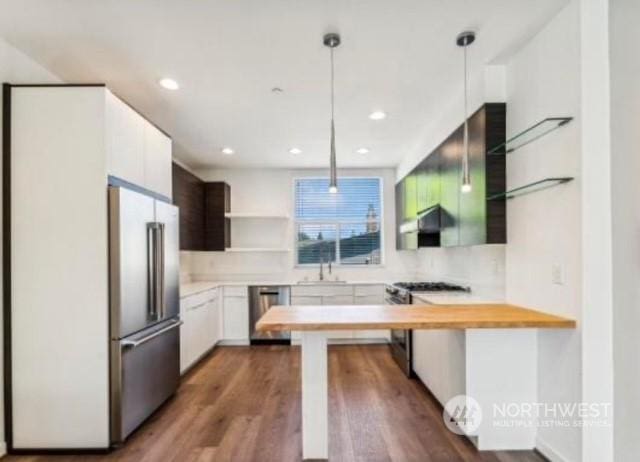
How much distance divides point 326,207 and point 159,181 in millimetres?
3302

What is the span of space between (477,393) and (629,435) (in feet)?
2.55

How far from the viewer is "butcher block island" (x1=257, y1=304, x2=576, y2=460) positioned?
2.31m

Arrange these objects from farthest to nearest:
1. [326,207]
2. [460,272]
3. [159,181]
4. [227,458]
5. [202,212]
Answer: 1. [326,207]
2. [202,212]
3. [460,272]
4. [159,181]
5. [227,458]

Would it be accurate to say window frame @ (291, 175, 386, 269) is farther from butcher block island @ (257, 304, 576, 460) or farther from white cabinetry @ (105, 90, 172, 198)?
butcher block island @ (257, 304, 576, 460)

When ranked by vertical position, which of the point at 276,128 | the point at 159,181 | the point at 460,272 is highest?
the point at 276,128

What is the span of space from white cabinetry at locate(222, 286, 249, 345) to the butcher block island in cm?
301

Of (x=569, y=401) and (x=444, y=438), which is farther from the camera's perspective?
(x=444, y=438)

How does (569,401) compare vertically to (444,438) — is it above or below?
above

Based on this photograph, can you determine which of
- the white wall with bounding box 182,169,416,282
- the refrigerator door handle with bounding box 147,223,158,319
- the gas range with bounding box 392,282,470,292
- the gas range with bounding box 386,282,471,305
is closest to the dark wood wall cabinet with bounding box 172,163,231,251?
the white wall with bounding box 182,169,416,282

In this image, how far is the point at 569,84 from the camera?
2170 mm

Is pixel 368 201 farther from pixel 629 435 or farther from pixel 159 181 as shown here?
pixel 629 435

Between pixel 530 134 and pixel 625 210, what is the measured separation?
30.3 inches

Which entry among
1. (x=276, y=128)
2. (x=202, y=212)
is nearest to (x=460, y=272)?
(x=276, y=128)

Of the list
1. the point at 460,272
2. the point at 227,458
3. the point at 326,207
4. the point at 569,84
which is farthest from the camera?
the point at 326,207
